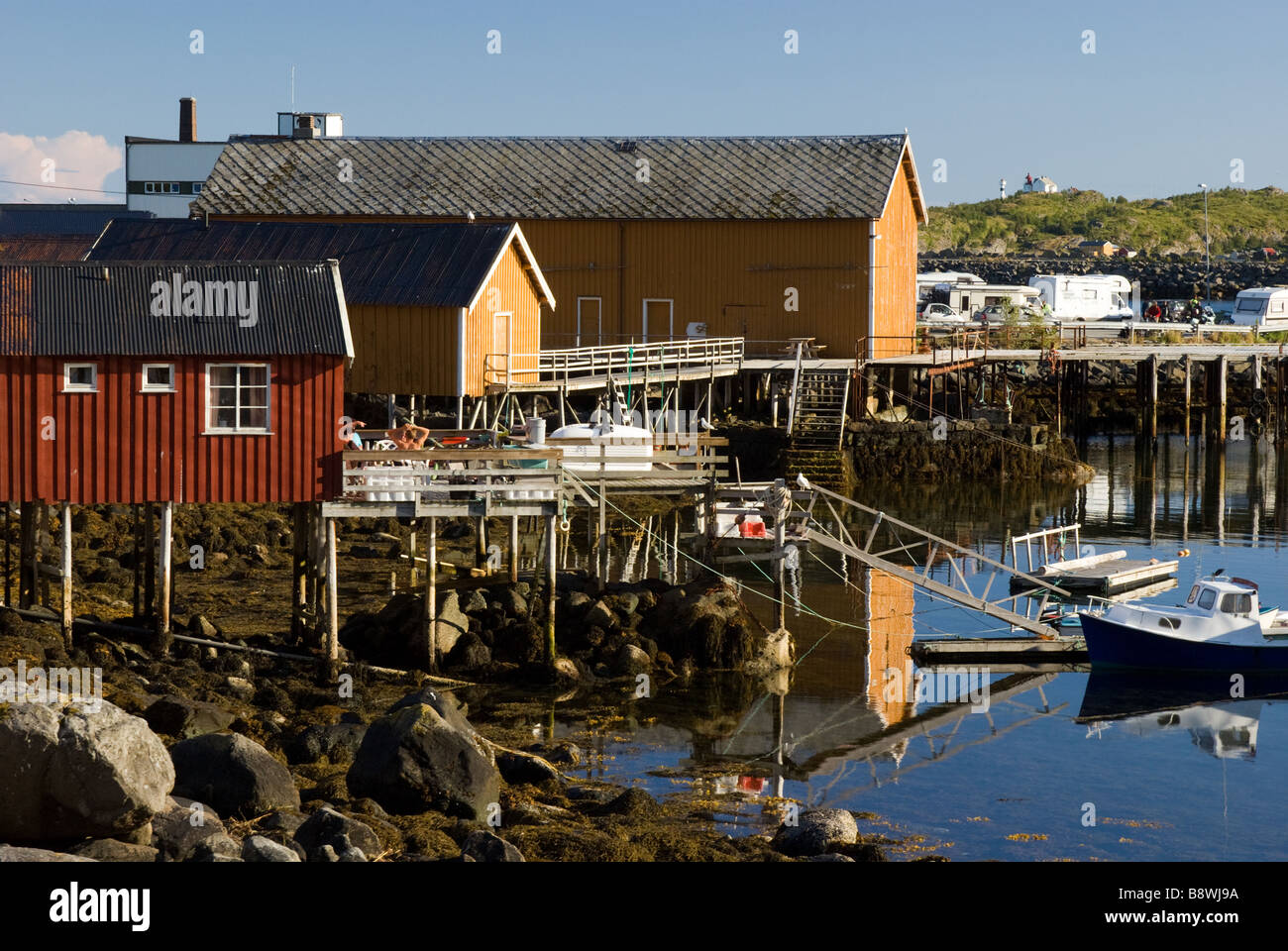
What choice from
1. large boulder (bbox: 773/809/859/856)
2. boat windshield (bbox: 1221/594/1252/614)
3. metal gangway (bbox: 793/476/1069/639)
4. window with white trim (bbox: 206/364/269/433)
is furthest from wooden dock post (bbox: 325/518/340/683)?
boat windshield (bbox: 1221/594/1252/614)

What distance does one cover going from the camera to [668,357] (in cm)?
4444

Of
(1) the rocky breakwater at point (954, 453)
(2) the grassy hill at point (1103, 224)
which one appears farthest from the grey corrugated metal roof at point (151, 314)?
(2) the grassy hill at point (1103, 224)

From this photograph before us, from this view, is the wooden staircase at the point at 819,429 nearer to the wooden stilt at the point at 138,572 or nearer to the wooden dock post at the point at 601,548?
the wooden dock post at the point at 601,548

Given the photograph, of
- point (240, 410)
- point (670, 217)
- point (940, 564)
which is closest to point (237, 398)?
point (240, 410)

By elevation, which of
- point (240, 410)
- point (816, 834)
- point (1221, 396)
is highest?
point (1221, 396)

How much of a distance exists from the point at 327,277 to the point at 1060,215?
11474 cm

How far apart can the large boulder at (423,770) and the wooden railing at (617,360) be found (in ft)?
64.2

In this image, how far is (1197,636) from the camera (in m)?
25.3

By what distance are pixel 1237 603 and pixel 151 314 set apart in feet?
55.0

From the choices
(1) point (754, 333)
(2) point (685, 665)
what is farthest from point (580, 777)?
(1) point (754, 333)

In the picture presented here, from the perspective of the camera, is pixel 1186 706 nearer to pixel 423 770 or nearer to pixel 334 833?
pixel 423 770

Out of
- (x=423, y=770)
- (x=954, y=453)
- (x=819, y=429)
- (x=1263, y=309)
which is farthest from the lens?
(x=1263, y=309)

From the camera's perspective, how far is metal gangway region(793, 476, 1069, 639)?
86.1 feet

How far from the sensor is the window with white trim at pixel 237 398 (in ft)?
74.2
